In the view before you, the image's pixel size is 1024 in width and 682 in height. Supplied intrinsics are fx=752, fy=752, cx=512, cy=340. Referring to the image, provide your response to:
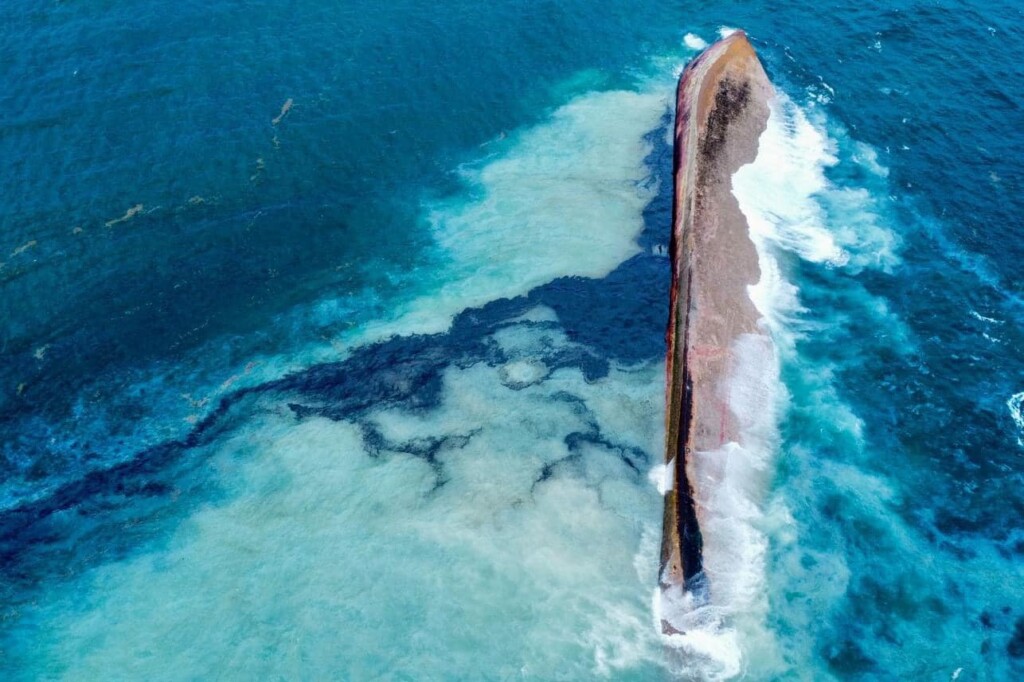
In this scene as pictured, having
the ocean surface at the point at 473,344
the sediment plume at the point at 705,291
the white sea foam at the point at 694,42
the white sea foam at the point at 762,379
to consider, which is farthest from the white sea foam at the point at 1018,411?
the white sea foam at the point at 694,42

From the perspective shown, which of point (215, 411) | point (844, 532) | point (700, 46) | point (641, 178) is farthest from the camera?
point (700, 46)

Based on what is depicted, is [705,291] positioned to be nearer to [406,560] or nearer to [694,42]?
[406,560]

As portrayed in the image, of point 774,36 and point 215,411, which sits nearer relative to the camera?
point 215,411

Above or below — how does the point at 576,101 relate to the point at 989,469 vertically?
above

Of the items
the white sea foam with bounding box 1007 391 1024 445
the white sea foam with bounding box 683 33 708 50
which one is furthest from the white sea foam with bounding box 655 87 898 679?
the white sea foam with bounding box 683 33 708 50

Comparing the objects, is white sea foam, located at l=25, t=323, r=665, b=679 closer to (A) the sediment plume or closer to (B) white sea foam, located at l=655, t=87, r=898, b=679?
(A) the sediment plume

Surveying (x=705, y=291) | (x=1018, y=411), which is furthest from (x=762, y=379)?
(x=1018, y=411)

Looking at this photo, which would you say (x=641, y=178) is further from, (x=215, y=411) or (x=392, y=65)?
(x=215, y=411)

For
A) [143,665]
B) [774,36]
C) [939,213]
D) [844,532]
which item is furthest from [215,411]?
[774,36]
